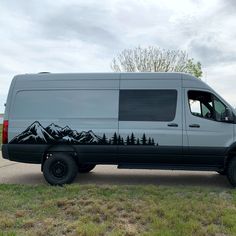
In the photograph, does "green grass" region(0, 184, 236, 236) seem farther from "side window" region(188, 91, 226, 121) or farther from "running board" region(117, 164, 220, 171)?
"side window" region(188, 91, 226, 121)

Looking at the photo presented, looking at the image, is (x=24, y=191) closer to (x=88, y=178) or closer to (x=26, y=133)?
(x=26, y=133)

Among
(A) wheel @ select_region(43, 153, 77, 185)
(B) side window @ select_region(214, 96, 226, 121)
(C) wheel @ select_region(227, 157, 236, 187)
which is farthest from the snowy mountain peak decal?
(C) wheel @ select_region(227, 157, 236, 187)

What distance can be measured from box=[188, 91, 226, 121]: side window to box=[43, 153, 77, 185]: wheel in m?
2.77

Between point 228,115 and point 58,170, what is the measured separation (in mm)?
3701

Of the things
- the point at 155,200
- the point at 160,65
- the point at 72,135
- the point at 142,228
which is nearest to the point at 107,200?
the point at 155,200

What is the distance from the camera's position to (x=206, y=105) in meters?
8.36

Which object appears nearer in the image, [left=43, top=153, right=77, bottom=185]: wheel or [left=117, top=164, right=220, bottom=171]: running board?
[left=117, top=164, right=220, bottom=171]: running board

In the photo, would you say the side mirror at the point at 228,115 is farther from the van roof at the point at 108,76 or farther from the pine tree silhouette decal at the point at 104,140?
the pine tree silhouette decal at the point at 104,140

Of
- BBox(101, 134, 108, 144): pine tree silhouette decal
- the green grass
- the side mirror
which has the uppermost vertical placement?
the side mirror

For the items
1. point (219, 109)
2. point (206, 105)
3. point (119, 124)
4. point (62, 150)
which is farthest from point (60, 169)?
point (219, 109)

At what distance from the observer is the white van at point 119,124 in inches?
323

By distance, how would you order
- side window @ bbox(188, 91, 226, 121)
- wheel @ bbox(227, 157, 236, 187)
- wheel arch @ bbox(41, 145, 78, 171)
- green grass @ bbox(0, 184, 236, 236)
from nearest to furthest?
1. green grass @ bbox(0, 184, 236, 236)
2. wheel @ bbox(227, 157, 236, 187)
3. side window @ bbox(188, 91, 226, 121)
4. wheel arch @ bbox(41, 145, 78, 171)

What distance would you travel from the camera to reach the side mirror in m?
8.12

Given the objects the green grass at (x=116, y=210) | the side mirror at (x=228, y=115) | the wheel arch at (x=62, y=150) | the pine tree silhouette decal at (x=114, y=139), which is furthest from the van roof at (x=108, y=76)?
the green grass at (x=116, y=210)
